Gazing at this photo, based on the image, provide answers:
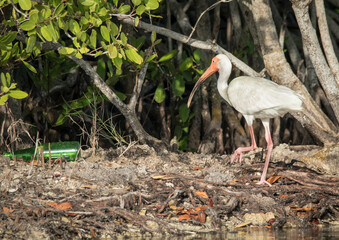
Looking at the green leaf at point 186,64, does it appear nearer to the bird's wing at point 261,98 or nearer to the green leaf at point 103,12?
the bird's wing at point 261,98

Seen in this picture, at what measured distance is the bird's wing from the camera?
6.23 metres

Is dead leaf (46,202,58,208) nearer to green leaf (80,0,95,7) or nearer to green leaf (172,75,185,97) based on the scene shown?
green leaf (80,0,95,7)

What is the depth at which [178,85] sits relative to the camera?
8.35 m

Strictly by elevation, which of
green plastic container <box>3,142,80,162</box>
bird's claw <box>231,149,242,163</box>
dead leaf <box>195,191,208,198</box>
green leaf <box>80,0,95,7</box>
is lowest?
dead leaf <box>195,191,208,198</box>

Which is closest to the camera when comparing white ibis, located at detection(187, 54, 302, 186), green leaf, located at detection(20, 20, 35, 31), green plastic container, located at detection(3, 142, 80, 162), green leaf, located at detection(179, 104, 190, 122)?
green leaf, located at detection(20, 20, 35, 31)

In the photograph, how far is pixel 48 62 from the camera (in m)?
7.91

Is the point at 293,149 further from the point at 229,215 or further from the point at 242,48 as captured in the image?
the point at 229,215

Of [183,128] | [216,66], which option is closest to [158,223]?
[216,66]

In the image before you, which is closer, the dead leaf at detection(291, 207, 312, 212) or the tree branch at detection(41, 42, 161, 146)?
the dead leaf at detection(291, 207, 312, 212)

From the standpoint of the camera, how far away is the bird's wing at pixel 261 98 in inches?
245

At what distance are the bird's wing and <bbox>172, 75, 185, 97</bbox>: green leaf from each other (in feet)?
5.05

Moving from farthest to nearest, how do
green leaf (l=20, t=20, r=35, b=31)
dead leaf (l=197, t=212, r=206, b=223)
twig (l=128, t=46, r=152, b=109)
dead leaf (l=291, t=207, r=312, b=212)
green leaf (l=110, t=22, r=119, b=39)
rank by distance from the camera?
twig (l=128, t=46, r=152, b=109), green leaf (l=110, t=22, r=119, b=39), dead leaf (l=291, t=207, r=312, b=212), green leaf (l=20, t=20, r=35, b=31), dead leaf (l=197, t=212, r=206, b=223)

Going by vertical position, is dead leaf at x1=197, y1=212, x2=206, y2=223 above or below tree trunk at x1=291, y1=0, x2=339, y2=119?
below

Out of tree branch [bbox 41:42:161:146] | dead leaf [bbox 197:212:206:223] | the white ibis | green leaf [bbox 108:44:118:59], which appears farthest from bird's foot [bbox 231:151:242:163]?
green leaf [bbox 108:44:118:59]
